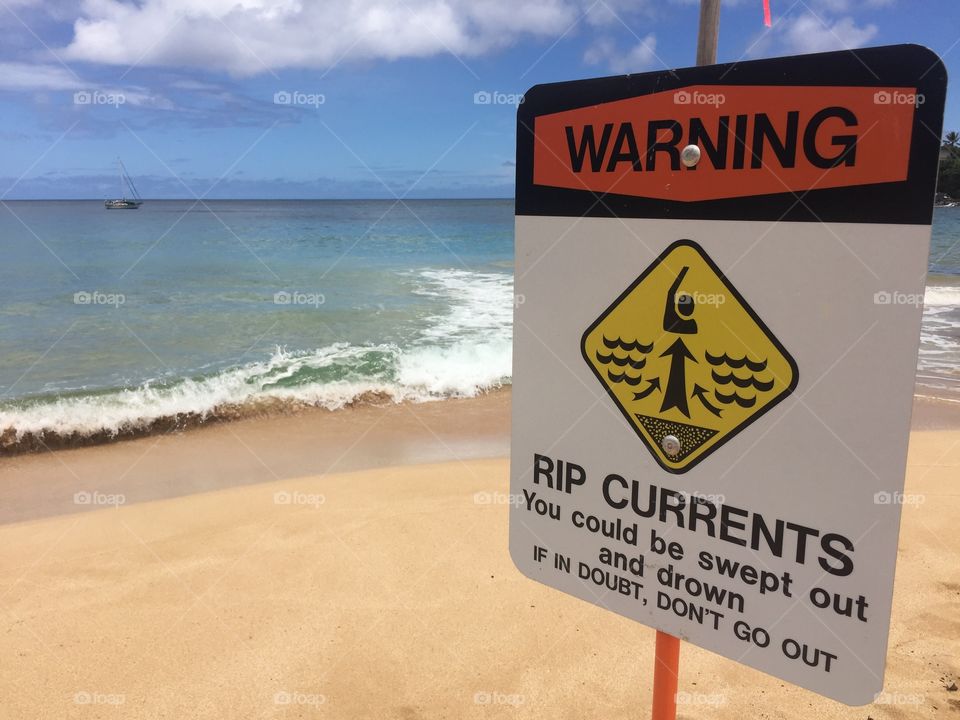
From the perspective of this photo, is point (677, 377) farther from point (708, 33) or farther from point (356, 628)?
point (356, 628)

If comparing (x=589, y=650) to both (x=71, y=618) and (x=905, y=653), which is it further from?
(x=71, y=618)

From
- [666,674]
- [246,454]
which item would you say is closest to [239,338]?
[246,454]

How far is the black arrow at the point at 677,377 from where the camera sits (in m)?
1.25

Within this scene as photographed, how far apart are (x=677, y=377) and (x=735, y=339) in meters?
0.14

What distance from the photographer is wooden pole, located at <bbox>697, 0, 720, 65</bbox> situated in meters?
1.28

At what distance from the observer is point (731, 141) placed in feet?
3.85

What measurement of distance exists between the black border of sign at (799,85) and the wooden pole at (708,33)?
116mm

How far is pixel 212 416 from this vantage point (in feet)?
29.0

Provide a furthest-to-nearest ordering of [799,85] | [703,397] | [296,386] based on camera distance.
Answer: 1. [296,386]
2. [703,397]
3. [799,85]

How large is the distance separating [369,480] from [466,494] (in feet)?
3.33

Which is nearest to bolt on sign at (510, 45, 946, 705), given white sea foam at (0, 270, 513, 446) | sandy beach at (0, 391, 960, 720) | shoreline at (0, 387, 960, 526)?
sandy beach at (0, 391, 960, 720)

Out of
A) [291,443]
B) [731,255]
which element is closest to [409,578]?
[731,255]

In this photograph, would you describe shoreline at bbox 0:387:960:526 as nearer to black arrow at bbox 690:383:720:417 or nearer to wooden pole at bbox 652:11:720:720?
wooden pole at bbox 652:11:720:720

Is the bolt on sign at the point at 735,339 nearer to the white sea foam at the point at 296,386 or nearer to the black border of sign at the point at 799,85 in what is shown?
the black border of sign at the point at 799,85
